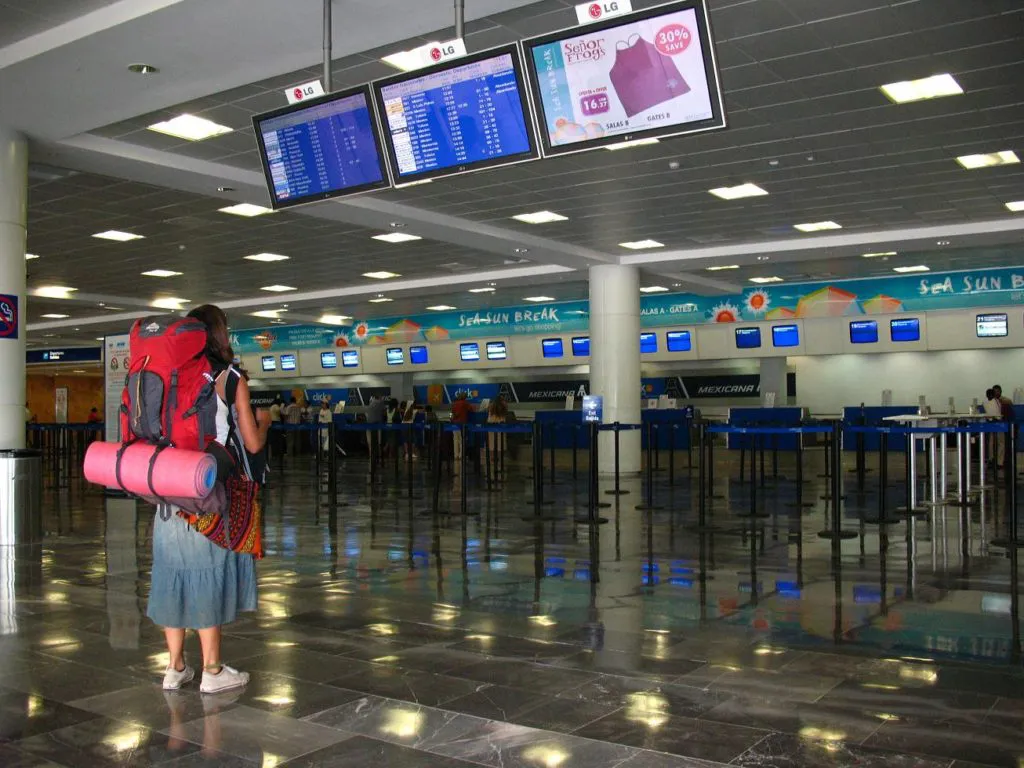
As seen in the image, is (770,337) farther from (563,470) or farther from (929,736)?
(929,736)

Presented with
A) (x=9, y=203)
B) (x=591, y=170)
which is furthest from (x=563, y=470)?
(x=9, y=203)

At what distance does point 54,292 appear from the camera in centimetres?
2112

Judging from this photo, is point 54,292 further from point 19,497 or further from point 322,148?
point 322,148

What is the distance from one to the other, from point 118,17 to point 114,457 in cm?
378

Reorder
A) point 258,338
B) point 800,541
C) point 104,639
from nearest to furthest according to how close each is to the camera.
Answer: point 104,639
point 800,541
point 258,338

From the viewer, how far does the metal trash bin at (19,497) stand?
830 cm

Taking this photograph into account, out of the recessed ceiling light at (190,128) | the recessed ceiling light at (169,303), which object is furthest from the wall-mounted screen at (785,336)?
the recessed ceiling light at (190,128)

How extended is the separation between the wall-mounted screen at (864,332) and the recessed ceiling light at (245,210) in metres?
12.8

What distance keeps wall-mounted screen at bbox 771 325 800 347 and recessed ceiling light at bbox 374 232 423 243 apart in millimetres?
9462

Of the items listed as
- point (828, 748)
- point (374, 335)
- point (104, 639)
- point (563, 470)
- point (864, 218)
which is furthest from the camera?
point (374, 335)

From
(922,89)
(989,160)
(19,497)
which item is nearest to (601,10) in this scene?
(922,89)

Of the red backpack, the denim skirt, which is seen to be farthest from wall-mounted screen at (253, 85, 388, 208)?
the denim skirt

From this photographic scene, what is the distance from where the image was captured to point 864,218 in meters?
13.6

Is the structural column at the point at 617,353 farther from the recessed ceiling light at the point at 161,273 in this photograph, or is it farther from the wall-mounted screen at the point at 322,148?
the wall-mounted screen at the point at 322,148
